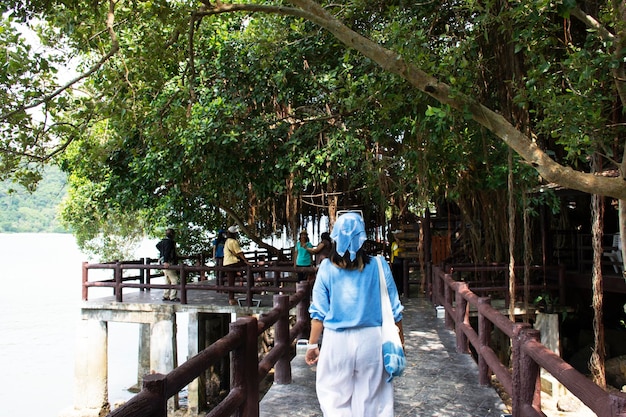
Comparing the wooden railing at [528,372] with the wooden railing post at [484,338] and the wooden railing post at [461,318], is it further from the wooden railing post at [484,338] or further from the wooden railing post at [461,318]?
the wooden railing post at [461,318]

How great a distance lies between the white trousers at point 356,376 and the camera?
303cm

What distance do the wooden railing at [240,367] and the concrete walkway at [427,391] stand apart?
327mm

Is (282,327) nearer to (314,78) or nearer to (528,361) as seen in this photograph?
(528,361)

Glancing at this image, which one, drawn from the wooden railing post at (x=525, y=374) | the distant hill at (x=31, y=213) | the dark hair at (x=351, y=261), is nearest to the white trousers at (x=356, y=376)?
the dark hair at (x=351, y=261)

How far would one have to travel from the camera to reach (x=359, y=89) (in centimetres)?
926

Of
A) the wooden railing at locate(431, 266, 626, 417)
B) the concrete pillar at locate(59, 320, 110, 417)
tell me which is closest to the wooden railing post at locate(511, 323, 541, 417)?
the wooden railing at locate(431, 266, 626, 417)

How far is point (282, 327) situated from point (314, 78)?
6.33 m

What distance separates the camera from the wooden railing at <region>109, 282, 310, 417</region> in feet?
7.72

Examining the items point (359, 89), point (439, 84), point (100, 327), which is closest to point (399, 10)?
point (359, 89)

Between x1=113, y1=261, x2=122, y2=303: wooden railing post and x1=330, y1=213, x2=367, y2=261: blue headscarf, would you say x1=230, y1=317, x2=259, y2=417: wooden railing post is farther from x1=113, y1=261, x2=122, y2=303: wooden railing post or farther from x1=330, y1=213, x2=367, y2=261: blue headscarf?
x1=113, y1=261, x2=122, y2=303: wooden railing post

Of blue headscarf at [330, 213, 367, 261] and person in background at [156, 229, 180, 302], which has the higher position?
blue headscarf at [330, 213, 367, 261]

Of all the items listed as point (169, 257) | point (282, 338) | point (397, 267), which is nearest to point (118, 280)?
point (169, 257)

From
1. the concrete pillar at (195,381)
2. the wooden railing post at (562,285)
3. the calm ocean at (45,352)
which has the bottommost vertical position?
the calm ocean at (45,352)

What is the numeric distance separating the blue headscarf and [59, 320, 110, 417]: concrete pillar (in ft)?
34.3
